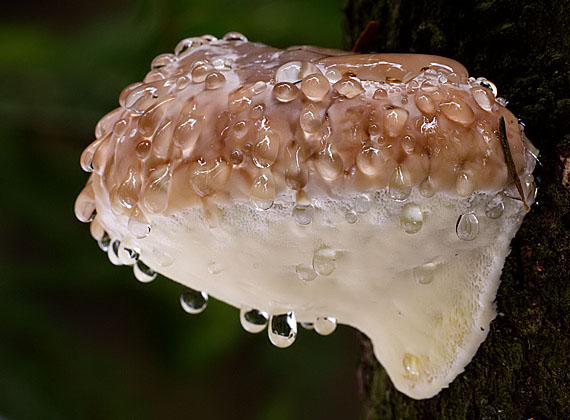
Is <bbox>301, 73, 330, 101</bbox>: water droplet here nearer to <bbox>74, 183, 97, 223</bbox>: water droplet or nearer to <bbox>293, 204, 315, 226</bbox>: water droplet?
<bbox>293, 204, 315, 226</bbox>: water droplet

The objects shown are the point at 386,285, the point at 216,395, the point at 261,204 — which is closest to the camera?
the point at 261,204

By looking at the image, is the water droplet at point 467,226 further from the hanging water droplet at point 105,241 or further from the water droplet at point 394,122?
the hanging water droplet at point 105,241

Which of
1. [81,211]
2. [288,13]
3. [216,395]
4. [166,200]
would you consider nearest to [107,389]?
[216,395]

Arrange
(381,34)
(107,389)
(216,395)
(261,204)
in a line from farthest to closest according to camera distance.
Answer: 1. (216,395)
2. (107,389)
3. (381,34)
4. (261,204)

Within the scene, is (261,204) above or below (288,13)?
above

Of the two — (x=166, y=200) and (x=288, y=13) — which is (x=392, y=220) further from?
(x=288, y=13)

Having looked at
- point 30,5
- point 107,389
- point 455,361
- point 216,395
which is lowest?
point 216,395

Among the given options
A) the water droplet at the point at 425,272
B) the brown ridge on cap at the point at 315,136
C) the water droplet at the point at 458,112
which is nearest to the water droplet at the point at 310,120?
the brown ridge on cap at the point at 315,136

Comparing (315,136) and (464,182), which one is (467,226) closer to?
(464,182)
